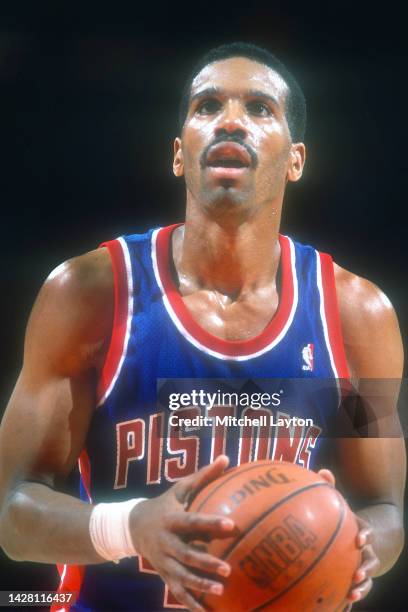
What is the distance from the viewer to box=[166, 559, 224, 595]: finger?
149cm

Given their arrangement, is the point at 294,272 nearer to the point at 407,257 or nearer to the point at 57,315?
the point at 407,257

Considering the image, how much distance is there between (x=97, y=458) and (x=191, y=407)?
267 millimetres

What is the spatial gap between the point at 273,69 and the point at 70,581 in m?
1.45

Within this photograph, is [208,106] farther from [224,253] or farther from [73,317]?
[73,317]

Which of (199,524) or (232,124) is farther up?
(232,124)

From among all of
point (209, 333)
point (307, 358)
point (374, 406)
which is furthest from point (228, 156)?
point (374, 406)

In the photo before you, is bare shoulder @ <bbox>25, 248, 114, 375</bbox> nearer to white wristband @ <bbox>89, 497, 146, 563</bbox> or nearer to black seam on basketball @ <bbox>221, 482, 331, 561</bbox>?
white wristband @ <bbox>89, 497, 146, 563</bbox>

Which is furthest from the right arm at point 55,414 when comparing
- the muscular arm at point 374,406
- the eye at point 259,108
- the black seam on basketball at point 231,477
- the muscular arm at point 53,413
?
the muscular arm at point 374,406

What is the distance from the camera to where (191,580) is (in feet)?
4.95

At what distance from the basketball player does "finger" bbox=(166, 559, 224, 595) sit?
1.42 ft

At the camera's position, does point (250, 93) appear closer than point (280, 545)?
No

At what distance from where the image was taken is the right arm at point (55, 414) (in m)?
1.96

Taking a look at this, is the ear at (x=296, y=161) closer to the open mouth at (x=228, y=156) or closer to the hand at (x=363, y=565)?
the open mouth at (x=228, y=156)

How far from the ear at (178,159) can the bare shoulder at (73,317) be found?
38cm
